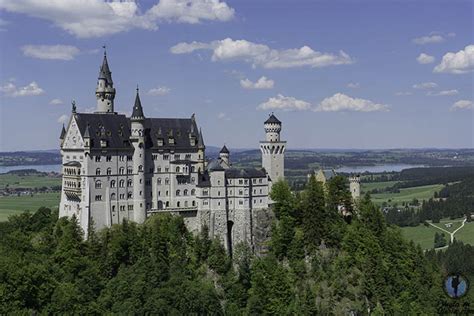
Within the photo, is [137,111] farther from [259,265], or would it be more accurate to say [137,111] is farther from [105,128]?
[259,265]

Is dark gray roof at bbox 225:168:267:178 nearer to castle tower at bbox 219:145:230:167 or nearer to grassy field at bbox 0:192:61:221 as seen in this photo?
castle tower at bbox 219:145:230:167

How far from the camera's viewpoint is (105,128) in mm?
78062

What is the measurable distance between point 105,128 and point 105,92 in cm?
984

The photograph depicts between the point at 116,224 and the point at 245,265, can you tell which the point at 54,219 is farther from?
the point at 245,265

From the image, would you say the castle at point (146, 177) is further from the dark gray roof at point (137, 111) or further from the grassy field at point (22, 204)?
the grassy field at point (22, 204)

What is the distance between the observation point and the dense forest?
6762cm

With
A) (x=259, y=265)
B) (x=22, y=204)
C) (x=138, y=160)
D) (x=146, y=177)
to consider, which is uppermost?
(x=138, y=160)

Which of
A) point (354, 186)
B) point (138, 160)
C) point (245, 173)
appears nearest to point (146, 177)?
point (138, 160)

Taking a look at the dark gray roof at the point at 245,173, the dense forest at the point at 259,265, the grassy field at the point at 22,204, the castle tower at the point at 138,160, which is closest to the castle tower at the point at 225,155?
the dark gray roof at the point at 245,173

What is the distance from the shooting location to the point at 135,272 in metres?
70.6

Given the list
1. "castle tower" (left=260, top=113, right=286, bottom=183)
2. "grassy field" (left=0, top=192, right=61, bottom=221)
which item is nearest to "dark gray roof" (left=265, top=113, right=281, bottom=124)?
"castle tower" (left=260, top=113, right=286, bottom=183)

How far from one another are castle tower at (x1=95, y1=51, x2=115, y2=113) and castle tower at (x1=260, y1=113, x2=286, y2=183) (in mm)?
24101

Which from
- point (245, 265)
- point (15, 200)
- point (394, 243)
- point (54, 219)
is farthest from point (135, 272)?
point (15, 200)

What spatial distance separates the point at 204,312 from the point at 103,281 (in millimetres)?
13332
